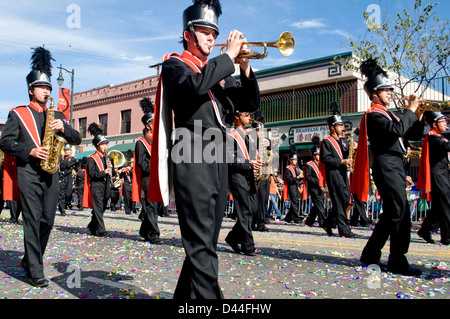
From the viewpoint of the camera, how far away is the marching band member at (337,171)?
8812 millimetres

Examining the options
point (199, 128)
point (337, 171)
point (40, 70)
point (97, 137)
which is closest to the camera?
point (199, 128)

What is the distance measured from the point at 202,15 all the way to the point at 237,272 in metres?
3.08

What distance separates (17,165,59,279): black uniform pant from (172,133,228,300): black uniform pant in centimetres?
222

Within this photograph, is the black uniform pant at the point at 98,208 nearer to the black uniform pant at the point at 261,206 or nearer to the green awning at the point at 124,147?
the black uniform pant at the point at 261,206

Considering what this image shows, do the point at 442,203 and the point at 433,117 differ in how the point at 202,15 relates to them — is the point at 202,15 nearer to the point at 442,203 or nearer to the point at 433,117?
the point at 442,203

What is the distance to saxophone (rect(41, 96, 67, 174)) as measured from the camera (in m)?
5.01

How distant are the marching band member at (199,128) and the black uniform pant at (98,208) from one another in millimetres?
6043

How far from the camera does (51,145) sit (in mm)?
5254

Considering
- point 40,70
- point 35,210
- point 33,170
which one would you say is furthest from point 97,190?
point 35,210

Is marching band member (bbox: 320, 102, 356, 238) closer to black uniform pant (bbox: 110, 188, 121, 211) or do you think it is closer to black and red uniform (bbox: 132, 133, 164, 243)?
black and red uniform (bbox: 132, 133, 164, 243)

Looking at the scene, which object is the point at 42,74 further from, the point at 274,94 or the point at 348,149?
the point at 274,94
